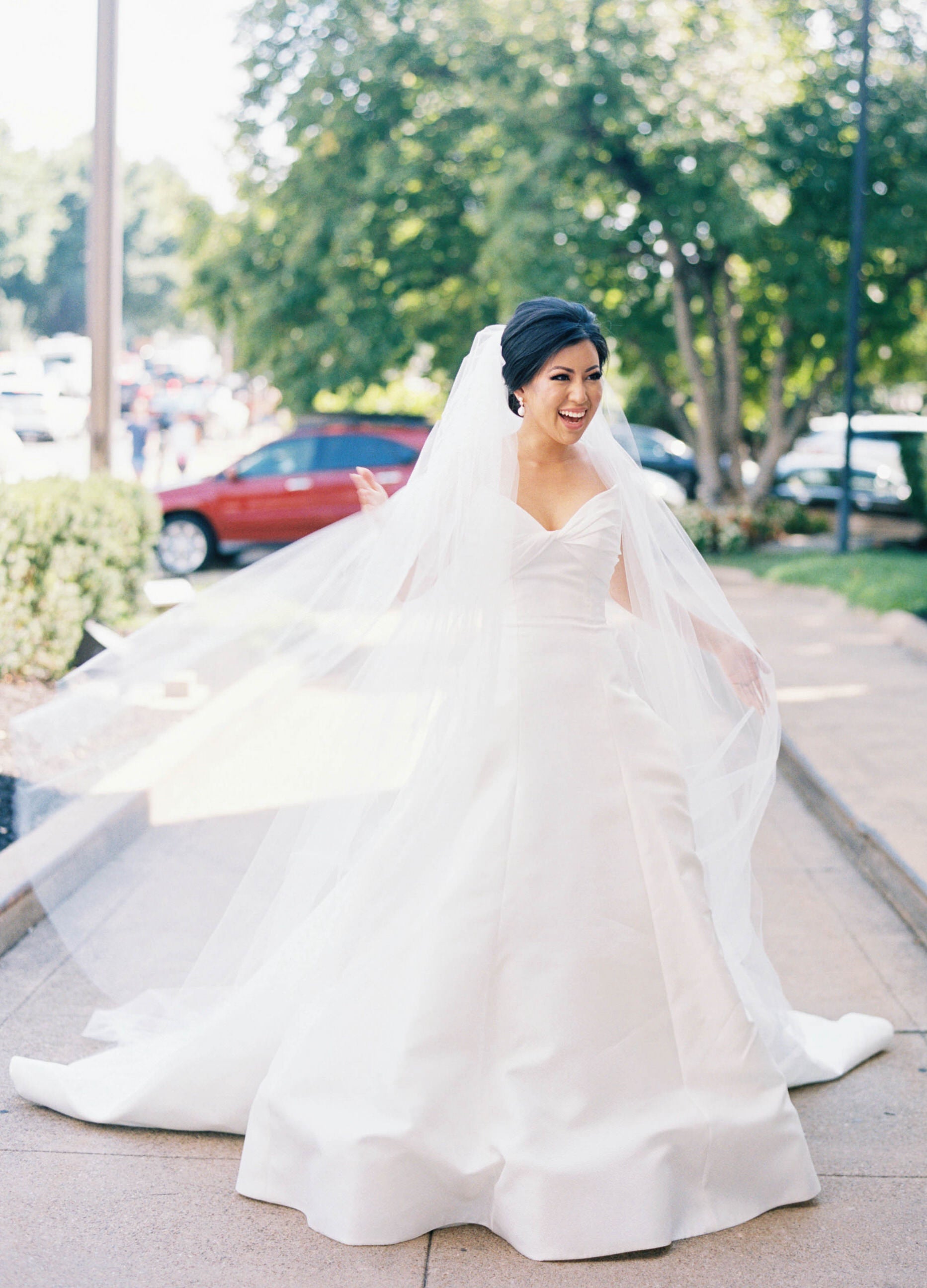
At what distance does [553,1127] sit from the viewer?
287cm

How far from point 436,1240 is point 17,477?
6.72 meters

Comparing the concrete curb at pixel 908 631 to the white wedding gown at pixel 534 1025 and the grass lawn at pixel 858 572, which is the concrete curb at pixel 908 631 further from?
the white wedding gown at pixel 534 1025

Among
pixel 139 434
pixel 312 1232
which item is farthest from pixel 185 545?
pixel 312 1232

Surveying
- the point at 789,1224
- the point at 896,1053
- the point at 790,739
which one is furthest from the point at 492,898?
the point at 790,739

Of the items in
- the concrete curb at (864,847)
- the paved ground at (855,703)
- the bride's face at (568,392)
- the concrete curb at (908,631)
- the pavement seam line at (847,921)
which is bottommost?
the pavement seam line at (847,921)

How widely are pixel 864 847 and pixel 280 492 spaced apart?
1160 centimetres

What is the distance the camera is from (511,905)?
→ 300cm

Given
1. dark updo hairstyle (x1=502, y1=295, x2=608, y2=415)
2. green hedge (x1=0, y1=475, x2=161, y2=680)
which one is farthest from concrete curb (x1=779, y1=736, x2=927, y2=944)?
green hedge (x1=0, y1=475, x2=161, y2=680)

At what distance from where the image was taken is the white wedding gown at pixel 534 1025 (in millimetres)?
2836

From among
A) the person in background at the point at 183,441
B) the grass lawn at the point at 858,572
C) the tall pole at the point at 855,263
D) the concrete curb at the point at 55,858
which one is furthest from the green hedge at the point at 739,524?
the concrete curb at the point at 55,858

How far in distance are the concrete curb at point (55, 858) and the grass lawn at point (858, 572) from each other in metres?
9.71

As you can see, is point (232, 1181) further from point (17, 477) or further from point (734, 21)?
point (734, 21)

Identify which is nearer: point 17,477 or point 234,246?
point 17,477

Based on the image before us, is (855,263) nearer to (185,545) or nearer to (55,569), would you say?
(185,545)
